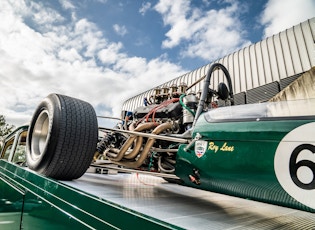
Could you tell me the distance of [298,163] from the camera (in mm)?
991

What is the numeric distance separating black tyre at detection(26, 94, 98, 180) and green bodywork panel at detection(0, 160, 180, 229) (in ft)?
0.66

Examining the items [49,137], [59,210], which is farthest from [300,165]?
[49,137]

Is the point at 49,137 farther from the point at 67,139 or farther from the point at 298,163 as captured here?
the point at 298,163

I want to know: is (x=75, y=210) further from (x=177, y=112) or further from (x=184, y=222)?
(x=177, y=112)

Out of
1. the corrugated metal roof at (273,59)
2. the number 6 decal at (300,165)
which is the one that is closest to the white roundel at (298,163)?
the number 6 decal at (300,165)

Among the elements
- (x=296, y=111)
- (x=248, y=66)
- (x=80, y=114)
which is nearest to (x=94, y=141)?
(x=80, y=114)

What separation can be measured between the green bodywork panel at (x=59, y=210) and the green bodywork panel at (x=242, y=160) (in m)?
0.63

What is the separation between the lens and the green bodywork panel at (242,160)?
3.47 feet

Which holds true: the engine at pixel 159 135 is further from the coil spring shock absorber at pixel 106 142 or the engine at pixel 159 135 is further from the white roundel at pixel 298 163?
the white roundel at pixel 298 163

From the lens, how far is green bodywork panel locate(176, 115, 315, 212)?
3.47ft

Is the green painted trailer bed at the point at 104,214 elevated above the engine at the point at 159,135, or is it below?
below

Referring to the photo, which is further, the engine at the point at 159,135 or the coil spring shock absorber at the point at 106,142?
the coil spring shock absorber at the point at 106,142

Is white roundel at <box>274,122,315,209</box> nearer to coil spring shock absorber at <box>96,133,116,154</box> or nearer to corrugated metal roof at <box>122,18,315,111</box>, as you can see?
coil spring shock absorber at <box>96,133,116,154</box>

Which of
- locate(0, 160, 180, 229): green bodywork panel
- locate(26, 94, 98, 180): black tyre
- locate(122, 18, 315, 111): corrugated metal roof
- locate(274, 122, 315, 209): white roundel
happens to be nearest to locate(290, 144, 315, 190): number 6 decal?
locate(274, 122, 315, 209): white roundel
